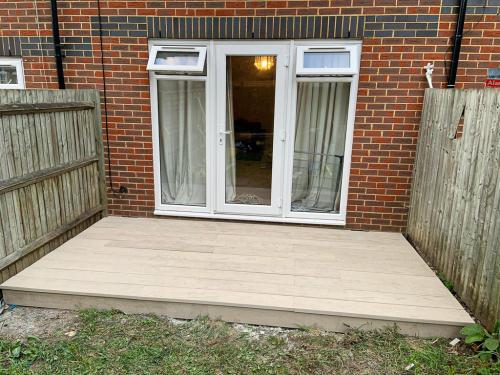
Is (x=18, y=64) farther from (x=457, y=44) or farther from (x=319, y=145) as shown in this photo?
(x=457, y=44)

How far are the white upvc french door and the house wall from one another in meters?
0.25

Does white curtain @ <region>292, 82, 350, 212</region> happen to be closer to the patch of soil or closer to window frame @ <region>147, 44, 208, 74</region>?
window frame @ <region>147, 44, 208, 74</region>

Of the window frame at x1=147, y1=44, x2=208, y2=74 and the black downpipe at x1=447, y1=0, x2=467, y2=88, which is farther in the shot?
the window frame at x1=147, y1=44, x2=208, y2=74

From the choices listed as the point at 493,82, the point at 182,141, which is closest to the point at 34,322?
the point at 182,141

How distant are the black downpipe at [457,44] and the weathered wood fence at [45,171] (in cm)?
369

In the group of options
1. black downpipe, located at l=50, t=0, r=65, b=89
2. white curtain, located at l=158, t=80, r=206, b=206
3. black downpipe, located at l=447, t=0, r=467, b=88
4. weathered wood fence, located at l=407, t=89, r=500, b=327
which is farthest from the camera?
white curtain, located at l=158, t=80, r=206, b=206

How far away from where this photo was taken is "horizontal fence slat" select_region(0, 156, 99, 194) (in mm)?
2933

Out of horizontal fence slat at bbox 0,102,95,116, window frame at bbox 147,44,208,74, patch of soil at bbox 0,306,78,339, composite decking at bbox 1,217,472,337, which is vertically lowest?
patch of soil at bbox 0,306,78,339

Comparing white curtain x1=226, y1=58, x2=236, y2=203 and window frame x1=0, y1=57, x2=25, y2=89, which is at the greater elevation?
window frame x1=0, y1=57, x2=25, y2=89

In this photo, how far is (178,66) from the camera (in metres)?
3.90

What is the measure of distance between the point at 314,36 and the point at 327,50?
0.62 ft

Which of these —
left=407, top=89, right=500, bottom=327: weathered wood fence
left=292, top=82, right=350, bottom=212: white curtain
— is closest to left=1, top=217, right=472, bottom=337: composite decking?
left=407, top=89, right=500, bottom=327: weathered wood fence

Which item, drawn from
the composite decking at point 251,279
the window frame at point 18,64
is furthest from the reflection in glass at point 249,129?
the window frame at point 18,64

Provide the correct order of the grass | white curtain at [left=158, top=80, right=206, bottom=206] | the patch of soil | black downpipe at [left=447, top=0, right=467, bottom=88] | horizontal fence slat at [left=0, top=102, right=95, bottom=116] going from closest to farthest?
the grass, the patch of soil, horizontal fence slat at [left=0, top=102, right=95, bottom=116], black downpipe at [left=447, top=0, right=467, bottom=88], white curtain at [left=158, top=80, right=206, bottom=206]
